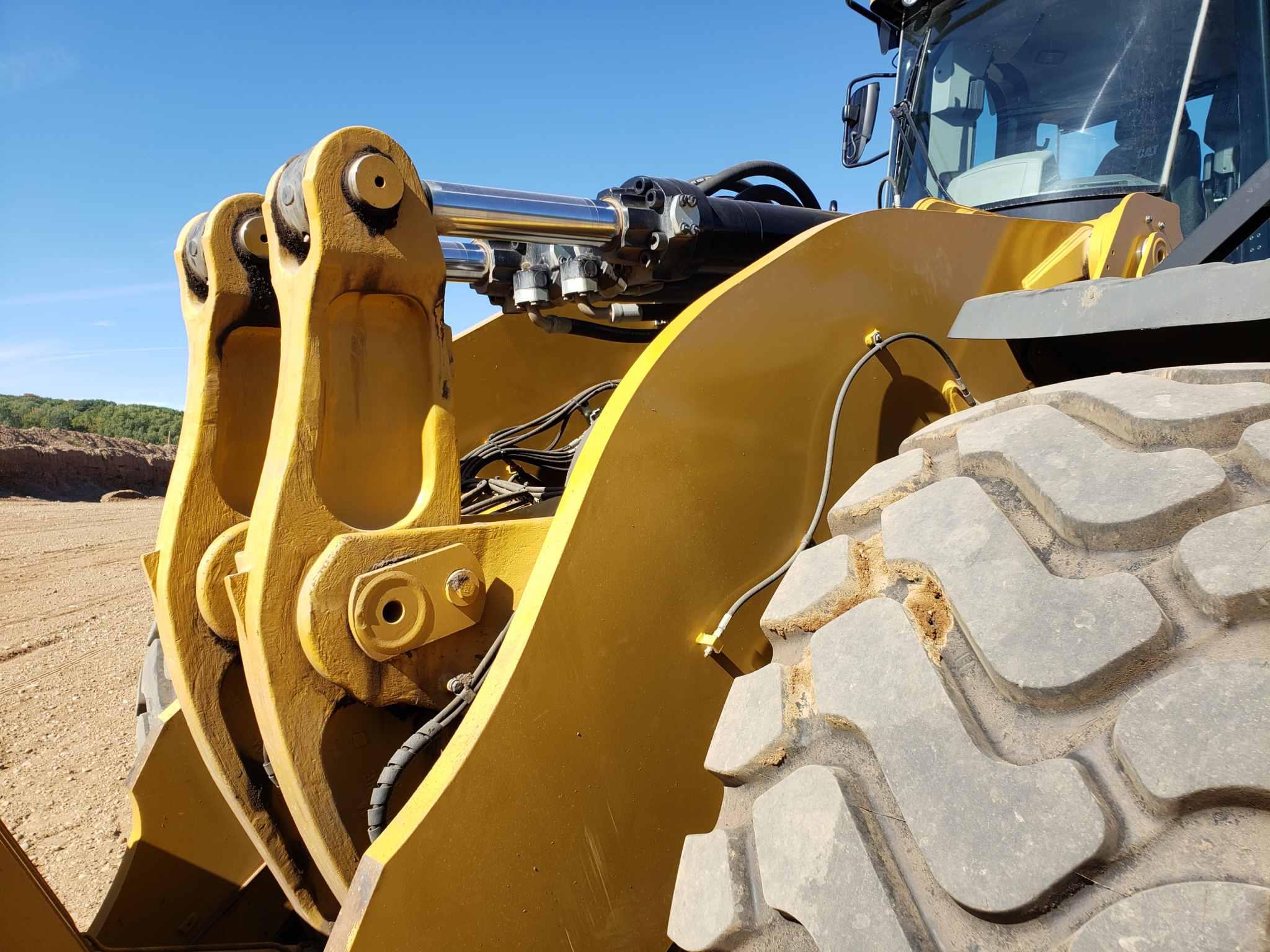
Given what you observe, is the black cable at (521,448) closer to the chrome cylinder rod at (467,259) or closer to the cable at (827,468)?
the chrome cylinder rod at (467,259)

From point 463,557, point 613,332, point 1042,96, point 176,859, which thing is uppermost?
point 1042,96

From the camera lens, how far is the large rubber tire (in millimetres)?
862

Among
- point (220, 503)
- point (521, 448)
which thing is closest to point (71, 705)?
point (521, 448)

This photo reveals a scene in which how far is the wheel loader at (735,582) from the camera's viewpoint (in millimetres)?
945

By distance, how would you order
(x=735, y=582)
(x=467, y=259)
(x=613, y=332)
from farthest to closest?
(x=613, y=332) → (x=467, y=259) → (x=735, y=582)

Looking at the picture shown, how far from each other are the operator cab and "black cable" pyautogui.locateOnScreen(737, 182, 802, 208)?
21.8 inches

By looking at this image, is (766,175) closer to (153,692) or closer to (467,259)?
(467,259)

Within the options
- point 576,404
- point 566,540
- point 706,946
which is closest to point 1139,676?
point 706,946

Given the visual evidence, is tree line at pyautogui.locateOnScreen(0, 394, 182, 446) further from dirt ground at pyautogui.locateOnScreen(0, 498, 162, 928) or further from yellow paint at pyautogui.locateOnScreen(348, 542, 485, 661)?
yellow paint at pyautogui.locateOnScreen(348, 542, 485, 661)

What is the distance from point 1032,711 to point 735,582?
2.15 feet

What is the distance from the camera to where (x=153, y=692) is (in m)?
2.49

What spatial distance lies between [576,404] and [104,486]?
2050cm

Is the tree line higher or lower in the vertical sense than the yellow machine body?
higher

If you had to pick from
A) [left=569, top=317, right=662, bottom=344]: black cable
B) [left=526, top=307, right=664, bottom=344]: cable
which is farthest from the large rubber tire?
[left=569, top=317, right=662, bottom=344]: black cable
